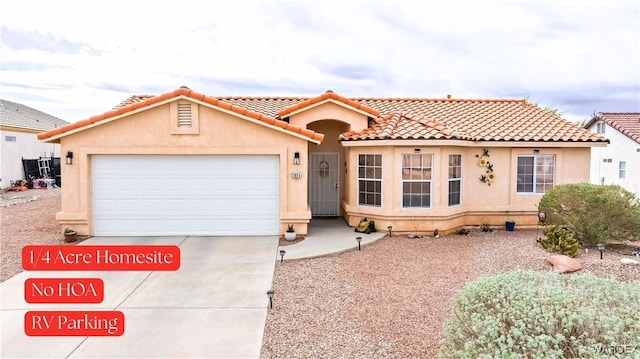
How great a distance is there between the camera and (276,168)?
11.8 m

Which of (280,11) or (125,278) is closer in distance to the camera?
(125,278)

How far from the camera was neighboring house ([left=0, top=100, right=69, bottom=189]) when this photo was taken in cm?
2377

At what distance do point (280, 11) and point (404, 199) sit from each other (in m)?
6.36

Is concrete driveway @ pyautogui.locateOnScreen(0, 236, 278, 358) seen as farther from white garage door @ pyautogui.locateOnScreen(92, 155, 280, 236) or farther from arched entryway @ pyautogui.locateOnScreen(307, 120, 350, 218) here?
arched entryway @ pyautogui.locateOnScreen(307, 120, 350, 218)

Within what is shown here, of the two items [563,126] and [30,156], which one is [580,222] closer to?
[563,126]

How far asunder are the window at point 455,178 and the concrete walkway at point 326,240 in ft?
8.06

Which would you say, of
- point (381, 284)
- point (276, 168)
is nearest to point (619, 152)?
point (276, 168)

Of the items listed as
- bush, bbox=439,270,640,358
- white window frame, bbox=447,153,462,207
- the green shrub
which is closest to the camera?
bush, bbox=439,270,640,358

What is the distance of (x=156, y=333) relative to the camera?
5898 millimetres

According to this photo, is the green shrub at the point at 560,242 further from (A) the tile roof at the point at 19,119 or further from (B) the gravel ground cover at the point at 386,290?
(A) the tile roof at the point at 19,119

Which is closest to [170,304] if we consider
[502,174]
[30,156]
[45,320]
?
[45,320]

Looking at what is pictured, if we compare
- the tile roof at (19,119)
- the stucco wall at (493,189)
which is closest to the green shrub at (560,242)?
the stucco wall at (493,189)

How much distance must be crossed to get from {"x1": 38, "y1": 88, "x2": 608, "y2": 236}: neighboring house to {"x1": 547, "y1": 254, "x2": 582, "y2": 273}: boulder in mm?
3870

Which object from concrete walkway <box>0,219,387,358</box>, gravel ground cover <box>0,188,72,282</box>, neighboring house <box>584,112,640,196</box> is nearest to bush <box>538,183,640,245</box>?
concrete walkway <box>0,219,387,358</box>
